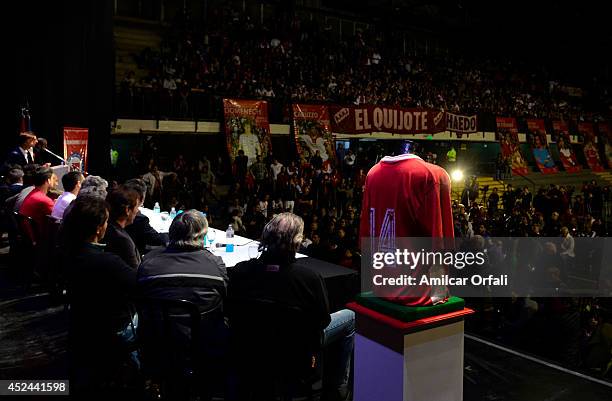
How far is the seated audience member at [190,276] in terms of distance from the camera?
7.98 ft

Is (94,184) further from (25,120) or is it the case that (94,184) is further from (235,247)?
(25,120)

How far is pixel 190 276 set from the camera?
2.45 metres

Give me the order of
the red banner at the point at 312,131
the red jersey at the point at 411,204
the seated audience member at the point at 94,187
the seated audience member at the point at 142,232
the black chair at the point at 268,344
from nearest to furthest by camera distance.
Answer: the black chair at the point at 268,344 < the red jersey at the point at 411,204 < the seated audience member at the point at 142,232 < the seated audience member at the point at 94,187 < the red banner at the point at 312,131

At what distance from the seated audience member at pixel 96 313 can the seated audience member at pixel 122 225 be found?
0.39 m

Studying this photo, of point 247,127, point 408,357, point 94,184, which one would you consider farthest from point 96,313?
point 247,127

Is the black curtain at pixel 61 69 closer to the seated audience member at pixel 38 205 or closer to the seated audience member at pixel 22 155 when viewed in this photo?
the seated audience member at pixel 22 155

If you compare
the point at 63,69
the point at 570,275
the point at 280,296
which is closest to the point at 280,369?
the point at 280,296

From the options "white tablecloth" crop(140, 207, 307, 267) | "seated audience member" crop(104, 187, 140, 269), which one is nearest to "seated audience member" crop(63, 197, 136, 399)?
"seated audience member" crop(104, 187, 140, 269)

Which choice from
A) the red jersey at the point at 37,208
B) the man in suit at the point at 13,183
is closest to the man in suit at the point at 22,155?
the man in suit at the point at 13,183

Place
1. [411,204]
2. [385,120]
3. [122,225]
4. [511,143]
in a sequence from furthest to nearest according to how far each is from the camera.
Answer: [511,143] < [385,120] < [122,225] < [411,204]

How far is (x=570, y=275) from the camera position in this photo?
328 inches

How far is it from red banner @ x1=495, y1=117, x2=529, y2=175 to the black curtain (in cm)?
1532

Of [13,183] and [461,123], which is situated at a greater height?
[461,123]

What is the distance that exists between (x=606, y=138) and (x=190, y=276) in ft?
85.4
